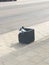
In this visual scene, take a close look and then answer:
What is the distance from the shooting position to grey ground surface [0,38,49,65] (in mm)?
6766

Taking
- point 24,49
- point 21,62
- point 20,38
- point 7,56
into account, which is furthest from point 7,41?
point 21,62

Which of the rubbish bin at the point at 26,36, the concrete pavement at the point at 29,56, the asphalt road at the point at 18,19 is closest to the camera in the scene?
the concrete pavement at the point at 29,56

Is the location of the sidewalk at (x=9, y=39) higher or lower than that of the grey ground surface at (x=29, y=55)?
lower

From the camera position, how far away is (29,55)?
744cm

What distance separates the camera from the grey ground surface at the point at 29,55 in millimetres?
6766

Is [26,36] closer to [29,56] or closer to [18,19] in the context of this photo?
[29,56]

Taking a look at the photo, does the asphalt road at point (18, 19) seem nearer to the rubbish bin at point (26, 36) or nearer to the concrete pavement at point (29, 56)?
the rubbish bin at point (26, 36)

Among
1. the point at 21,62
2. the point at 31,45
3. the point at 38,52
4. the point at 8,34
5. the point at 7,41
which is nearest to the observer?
the point at 21,62

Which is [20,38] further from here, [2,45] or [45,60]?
[45,60]

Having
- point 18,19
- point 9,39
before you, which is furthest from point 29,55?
point 18,19

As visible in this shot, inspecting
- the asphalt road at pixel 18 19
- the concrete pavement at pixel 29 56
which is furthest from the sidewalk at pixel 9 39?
the asphalt road at pixel 18 19

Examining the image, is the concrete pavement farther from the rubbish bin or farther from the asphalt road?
the asphalt road

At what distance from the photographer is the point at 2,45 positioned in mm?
8758

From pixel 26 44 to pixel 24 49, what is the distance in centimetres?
75
